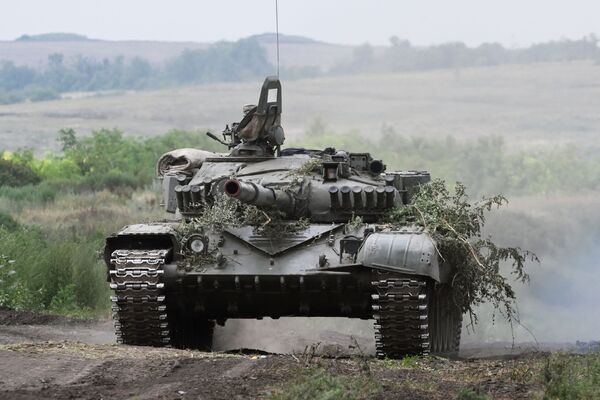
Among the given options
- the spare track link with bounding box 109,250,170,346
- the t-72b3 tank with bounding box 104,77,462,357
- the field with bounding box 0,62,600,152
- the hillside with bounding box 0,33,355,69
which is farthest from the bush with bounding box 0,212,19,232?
the hillside with bounding box 0,33,355,69

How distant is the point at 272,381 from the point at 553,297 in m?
16.5

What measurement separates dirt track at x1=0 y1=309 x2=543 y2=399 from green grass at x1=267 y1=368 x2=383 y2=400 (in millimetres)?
145

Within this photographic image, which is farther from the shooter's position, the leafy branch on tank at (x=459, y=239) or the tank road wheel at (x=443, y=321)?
the tank road wheel at (x=443, y=321)

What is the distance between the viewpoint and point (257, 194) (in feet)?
56.9

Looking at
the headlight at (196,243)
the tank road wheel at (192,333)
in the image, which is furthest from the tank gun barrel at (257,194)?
the tank road wheel at (192,333)

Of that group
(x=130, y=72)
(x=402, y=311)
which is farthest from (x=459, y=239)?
(x=130, y=72)

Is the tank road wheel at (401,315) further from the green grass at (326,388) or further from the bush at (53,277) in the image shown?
the bush at (53,277)

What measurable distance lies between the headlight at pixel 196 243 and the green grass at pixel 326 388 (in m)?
4.75

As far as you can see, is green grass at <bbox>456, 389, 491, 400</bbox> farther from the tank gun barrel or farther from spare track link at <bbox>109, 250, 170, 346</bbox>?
spare track link at <bbox>109, 250, 170, 346</bbox>

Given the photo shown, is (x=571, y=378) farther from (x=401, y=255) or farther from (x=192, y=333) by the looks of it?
(x=192, y=333)

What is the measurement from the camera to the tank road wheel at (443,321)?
17.8 m

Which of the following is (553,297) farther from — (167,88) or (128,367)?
(167,88)

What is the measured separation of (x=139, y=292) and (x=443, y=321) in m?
4.04

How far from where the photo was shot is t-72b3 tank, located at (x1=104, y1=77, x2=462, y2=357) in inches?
655
